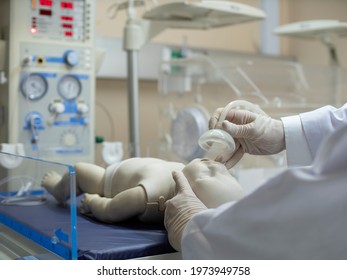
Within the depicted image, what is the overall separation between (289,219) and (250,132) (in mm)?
527

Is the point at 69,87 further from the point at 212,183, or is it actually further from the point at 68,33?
the point at 212,183

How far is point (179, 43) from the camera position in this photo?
3883 millimetres

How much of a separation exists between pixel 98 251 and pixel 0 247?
374 mm

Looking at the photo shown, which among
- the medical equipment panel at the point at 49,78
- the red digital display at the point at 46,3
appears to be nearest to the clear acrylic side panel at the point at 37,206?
the medical equipment panel at the point at 49,78

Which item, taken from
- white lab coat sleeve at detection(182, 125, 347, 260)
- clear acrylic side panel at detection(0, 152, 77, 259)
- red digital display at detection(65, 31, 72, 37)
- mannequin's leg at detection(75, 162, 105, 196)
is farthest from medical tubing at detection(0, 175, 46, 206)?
red digital display at detection(65, 31, 72, 37)

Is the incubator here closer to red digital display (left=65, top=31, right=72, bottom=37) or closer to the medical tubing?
the medical tubing

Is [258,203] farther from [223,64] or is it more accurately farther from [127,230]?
[223,64]

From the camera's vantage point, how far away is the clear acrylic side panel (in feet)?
3.71

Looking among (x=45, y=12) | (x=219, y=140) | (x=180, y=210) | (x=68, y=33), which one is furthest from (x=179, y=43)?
(x=180, y=210)

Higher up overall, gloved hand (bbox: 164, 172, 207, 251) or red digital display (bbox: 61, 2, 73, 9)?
red digital display (bbox: 61, 2, 73, 9)

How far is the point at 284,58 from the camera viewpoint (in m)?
4.40

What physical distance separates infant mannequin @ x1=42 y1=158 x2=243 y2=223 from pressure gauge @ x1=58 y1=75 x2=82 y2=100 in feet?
2.41

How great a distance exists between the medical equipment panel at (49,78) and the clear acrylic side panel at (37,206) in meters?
0.46

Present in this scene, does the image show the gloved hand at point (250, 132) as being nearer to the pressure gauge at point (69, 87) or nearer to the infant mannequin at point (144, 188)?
the infant mannequin at point (144, 188)
